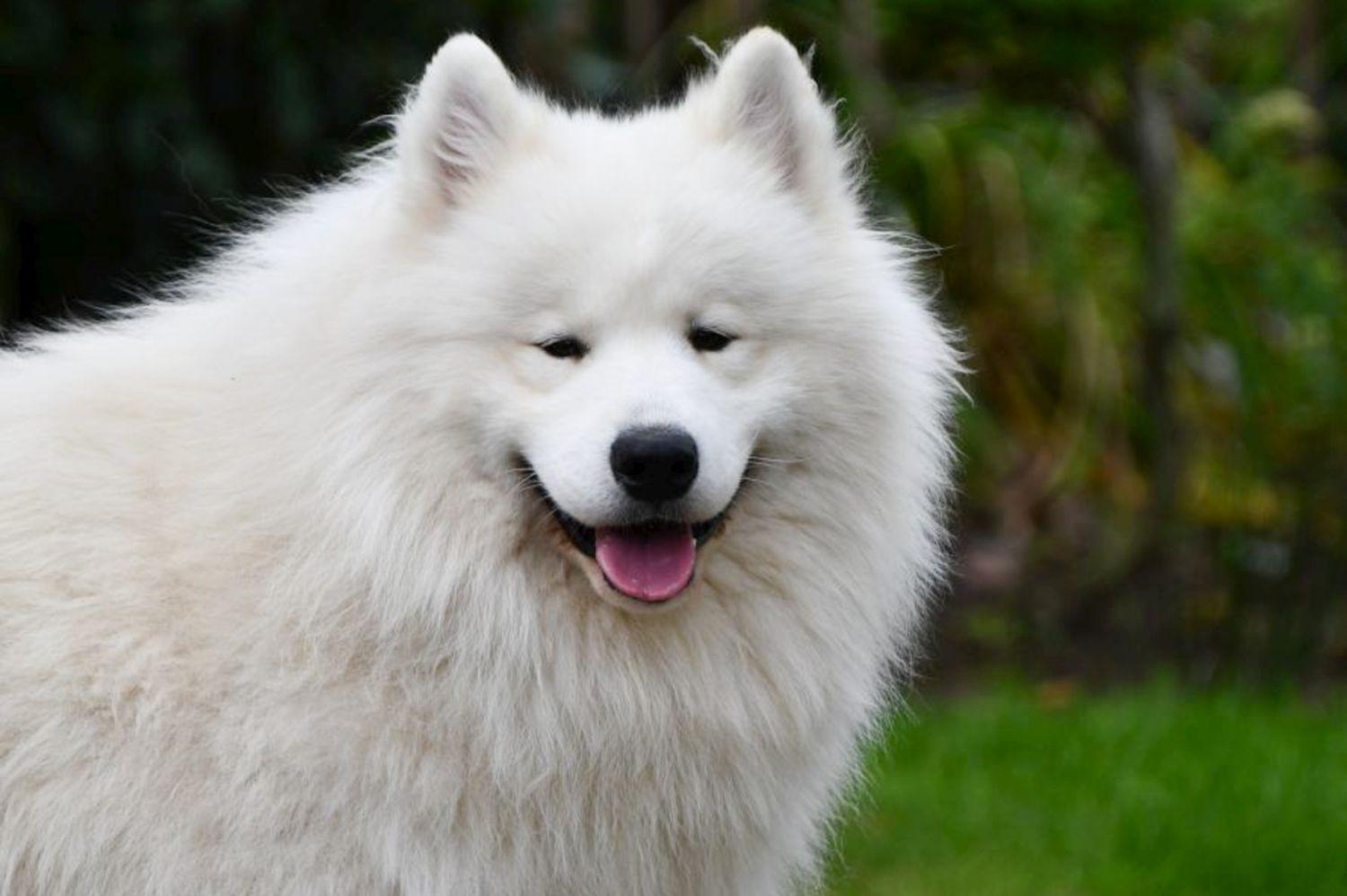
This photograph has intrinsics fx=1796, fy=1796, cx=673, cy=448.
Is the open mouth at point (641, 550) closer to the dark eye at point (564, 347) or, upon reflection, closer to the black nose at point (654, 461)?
the black nose at point (654, 461)

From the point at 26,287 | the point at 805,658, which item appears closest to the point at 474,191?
the point at 805,658

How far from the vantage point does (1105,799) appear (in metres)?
5.98

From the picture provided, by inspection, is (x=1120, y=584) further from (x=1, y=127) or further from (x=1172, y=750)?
(x=1, y=127)

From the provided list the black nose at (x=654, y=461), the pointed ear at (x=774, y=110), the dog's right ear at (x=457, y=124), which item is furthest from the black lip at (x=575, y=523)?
the pointed ear at (x=774, y=110)

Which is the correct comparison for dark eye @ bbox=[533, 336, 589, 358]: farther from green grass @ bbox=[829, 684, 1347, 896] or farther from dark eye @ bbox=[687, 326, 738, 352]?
green grass @ bbox=[829, 684, 1347, 896]

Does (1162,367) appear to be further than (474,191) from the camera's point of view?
Yes

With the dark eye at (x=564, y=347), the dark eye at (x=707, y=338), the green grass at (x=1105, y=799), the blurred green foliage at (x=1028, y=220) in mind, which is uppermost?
the dark eye at (x=707, y=338)

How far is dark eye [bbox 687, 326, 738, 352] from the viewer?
3.23m

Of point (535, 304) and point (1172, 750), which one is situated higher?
point (535, 304)

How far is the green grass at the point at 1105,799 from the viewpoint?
5.37 m

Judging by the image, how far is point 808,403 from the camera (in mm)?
3320

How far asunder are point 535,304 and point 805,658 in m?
0.86

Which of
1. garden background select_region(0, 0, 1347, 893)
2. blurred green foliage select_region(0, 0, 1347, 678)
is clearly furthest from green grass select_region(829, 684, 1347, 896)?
blurred green foliage select_region(0, 0, 1347, 678)

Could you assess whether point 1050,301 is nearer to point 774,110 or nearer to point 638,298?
point 774,110
